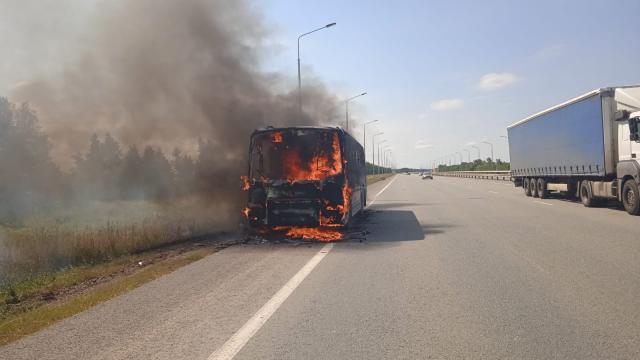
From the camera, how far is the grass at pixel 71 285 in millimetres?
5711

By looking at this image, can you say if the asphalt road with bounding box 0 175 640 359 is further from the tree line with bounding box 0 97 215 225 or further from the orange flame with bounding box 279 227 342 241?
the tree line with bounding box 0 97 215 225

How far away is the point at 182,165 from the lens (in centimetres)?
2088

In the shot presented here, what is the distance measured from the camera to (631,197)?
1523cm

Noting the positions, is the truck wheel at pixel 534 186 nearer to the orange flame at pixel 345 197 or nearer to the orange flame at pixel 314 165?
the orange flame at pixel 345 197

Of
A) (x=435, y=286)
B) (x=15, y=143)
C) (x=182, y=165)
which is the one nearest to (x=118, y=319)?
(x=435, y=286)

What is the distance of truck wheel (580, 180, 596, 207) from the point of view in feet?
60.4

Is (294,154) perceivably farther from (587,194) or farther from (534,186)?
(534,186)

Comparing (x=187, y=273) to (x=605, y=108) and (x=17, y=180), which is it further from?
(x=17, y=180)

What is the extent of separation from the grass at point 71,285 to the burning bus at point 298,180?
1.59m

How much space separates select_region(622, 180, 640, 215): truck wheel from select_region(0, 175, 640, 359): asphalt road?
5568 mm

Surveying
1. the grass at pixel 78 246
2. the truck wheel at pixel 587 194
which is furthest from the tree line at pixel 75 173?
the truck wheel at pixel 587 194

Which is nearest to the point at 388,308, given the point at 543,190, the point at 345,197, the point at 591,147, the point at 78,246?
the point at 345,197

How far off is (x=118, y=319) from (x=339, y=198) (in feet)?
22.0

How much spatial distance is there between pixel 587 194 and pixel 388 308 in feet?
51.7
